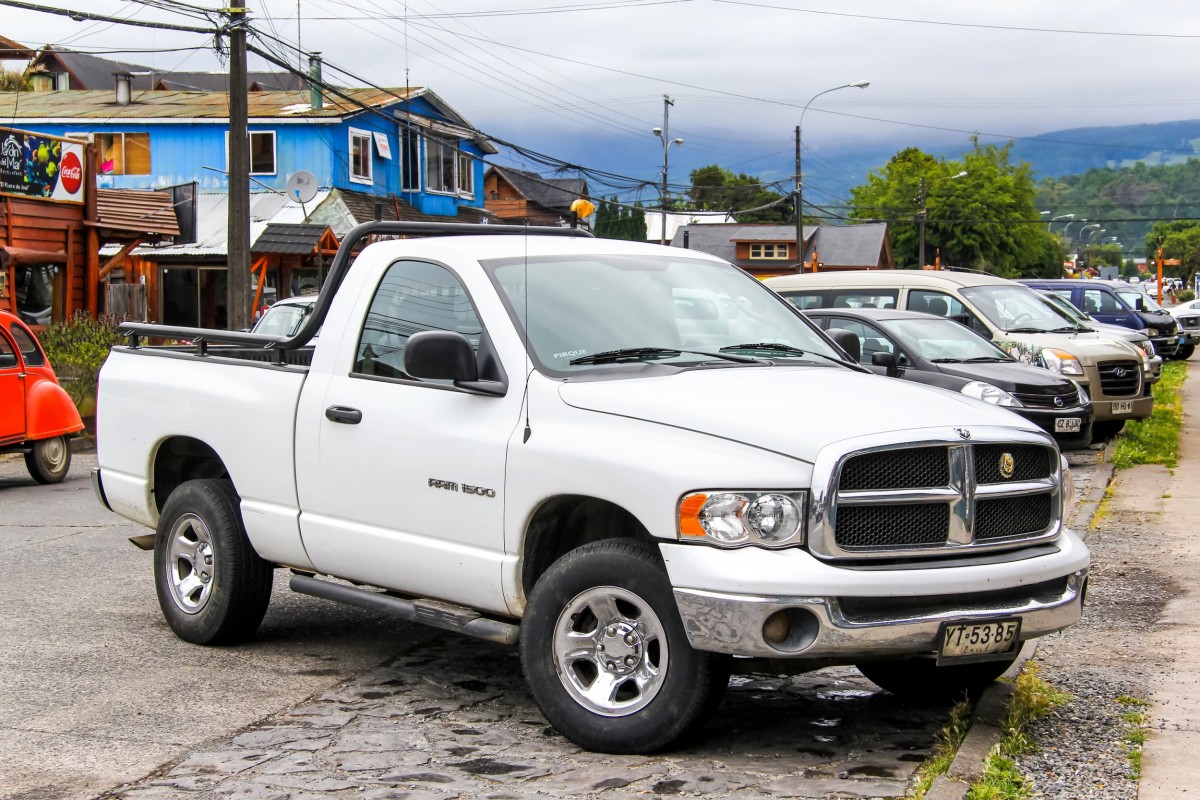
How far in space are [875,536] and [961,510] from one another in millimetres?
355

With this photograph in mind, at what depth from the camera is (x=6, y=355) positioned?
14.3 m

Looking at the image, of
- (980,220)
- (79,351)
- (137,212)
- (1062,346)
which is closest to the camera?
(1062,346)

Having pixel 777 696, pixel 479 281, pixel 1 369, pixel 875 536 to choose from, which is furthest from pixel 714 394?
pixel 1 369

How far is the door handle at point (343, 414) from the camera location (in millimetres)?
6188

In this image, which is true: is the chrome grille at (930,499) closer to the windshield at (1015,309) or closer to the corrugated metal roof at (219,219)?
the windshield at (1015,309)

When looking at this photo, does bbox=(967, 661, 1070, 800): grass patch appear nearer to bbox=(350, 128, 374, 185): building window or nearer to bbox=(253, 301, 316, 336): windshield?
bbox=(253, 301, 316, 336): windshield

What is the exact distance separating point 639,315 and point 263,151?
35592 mm

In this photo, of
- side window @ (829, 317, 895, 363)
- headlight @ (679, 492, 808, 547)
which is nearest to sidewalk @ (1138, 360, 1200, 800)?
headlight @ (679, 492, 808, 547)

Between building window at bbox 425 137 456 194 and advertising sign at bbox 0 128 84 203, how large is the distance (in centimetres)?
1765

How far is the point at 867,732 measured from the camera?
5.77 meters

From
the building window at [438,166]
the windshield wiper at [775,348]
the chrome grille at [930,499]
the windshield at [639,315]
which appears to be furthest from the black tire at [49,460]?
the building window at [438,166]

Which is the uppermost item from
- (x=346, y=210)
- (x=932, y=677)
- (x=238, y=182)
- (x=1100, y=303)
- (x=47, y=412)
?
(x=346, y=210)

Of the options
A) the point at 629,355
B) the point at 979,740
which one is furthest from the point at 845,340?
the point at 979,740

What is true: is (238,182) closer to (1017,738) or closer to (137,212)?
(137,212)
